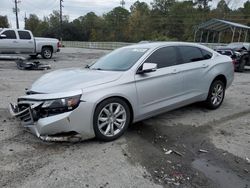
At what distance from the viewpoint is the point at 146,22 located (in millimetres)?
79188

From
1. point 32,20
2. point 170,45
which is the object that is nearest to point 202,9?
point 32,20

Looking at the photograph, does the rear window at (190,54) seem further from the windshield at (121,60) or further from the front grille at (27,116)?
the front grille at (27,116)

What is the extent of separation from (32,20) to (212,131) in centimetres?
10851

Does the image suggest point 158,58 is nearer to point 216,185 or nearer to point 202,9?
point 216,185

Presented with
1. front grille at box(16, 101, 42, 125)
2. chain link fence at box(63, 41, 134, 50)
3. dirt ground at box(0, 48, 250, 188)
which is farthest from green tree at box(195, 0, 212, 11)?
front grille at box(16, 101, 42, 125)

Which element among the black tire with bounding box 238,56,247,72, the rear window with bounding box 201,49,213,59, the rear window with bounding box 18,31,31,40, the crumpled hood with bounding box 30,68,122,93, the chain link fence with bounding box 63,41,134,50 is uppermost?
the rear window with bounding box 201,49,213,59

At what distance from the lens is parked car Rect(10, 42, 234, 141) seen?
4457 millimetres

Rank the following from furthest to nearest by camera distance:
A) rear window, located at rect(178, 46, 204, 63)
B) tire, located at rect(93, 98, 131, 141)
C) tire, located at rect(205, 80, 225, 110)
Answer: tire, located at rect(205, 80, 225, 110) → rear window, located at rect(178, 46, 204, 63) → tire, located at rect(93, 98, 131, 141)

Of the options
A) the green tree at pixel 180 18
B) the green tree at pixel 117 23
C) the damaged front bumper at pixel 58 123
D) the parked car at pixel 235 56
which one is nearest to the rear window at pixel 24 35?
the parked car at pixel 235 56

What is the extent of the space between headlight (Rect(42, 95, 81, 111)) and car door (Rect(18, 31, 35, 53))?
49.5ft

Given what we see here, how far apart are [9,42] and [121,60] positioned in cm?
1412

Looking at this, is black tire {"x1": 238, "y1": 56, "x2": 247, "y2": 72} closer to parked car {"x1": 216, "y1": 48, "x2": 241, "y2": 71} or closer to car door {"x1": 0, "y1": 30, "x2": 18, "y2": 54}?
parked car {"x1": 216, "y1": 48, "x2": 241, "y2": 71}

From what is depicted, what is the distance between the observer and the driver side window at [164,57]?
18.4ft

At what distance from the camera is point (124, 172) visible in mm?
3859
